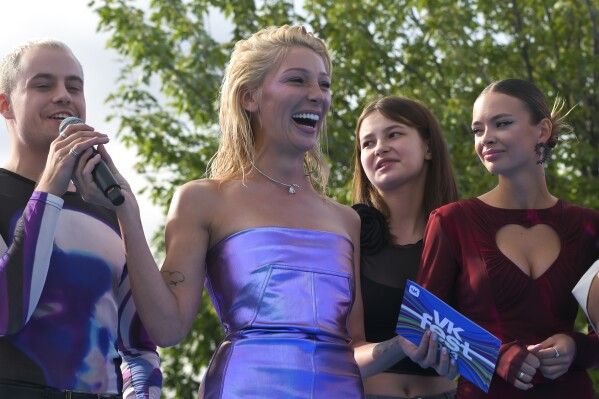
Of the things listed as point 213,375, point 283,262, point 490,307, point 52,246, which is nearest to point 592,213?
point 490,307

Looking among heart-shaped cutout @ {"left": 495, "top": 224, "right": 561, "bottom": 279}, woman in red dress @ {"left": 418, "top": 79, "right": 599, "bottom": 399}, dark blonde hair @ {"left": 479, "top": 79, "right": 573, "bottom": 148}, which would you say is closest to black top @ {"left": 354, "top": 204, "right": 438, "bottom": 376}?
woman in red dress @ {"left": 418, "top": 79, "right": 599, "bottom": 399}

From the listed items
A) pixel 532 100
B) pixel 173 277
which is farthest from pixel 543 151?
pixel 173 277

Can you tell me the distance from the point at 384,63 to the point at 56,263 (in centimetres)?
918

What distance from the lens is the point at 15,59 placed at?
3738 millimetres

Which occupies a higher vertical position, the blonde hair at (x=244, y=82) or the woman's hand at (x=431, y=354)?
the blonde hair at (x=244, y=82)

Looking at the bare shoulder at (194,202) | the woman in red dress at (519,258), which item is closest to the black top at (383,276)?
the woman in red dress at (519,258)

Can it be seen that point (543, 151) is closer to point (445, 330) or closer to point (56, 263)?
point (445, 330)

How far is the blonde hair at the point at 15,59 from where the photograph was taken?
12.2 ft

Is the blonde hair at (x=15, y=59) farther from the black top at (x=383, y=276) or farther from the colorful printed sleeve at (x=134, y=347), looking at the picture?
the black top at (x=383, y=276)

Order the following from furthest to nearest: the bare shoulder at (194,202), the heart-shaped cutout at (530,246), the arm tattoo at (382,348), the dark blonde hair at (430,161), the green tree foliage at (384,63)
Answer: the green tree foliage at (384,63), the dark blonde hair at (430,161), the heart-shaped cutout at (530,246), the arm tattoo at (382,348), the bare shoulder at (194,202)

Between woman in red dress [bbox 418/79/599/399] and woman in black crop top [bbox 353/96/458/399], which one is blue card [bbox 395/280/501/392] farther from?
woman in black crop top [bbox 353/96/458/399]

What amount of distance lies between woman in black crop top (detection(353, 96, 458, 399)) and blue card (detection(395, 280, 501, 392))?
0.67m

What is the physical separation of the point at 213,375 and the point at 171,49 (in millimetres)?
9638

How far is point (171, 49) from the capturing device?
1262cm
